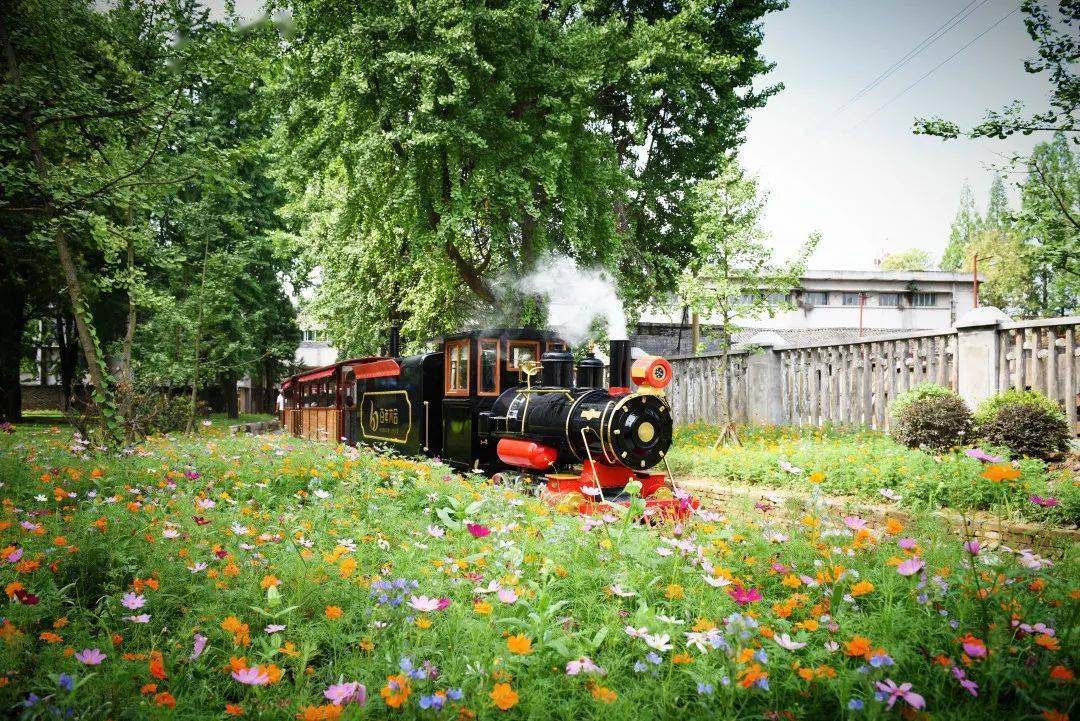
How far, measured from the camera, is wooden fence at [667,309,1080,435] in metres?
8.33

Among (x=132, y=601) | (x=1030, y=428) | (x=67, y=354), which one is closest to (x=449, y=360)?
(x=1030, y=428)

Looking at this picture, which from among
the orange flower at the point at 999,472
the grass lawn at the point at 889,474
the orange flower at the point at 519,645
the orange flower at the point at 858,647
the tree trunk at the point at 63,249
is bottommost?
the grass lawn at the point at 889,474

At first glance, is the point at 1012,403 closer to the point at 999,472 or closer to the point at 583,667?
the point at 999,472

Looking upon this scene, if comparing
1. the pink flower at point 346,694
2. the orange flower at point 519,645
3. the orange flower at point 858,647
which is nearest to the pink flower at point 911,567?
the orange flower at point 858,647

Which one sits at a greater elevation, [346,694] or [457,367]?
[457,367]

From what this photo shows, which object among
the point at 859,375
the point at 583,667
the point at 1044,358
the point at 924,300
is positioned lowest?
the point at 583,667

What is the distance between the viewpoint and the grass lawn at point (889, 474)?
5605 millimetres

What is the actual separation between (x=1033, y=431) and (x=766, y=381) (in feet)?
20.3

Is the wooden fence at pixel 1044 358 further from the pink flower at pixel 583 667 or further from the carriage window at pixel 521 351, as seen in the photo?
the pink flower at pixel 583 667

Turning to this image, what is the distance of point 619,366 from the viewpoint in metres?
7.56

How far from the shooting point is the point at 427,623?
2486mm

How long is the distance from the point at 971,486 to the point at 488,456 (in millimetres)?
5823

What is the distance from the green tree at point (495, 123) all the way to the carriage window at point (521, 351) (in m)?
3.91

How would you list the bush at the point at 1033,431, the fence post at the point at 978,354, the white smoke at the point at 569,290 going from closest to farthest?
the bush at the point at 1033,431, the fence post at the point at 978,354, the white smoke at the point at 569,290
